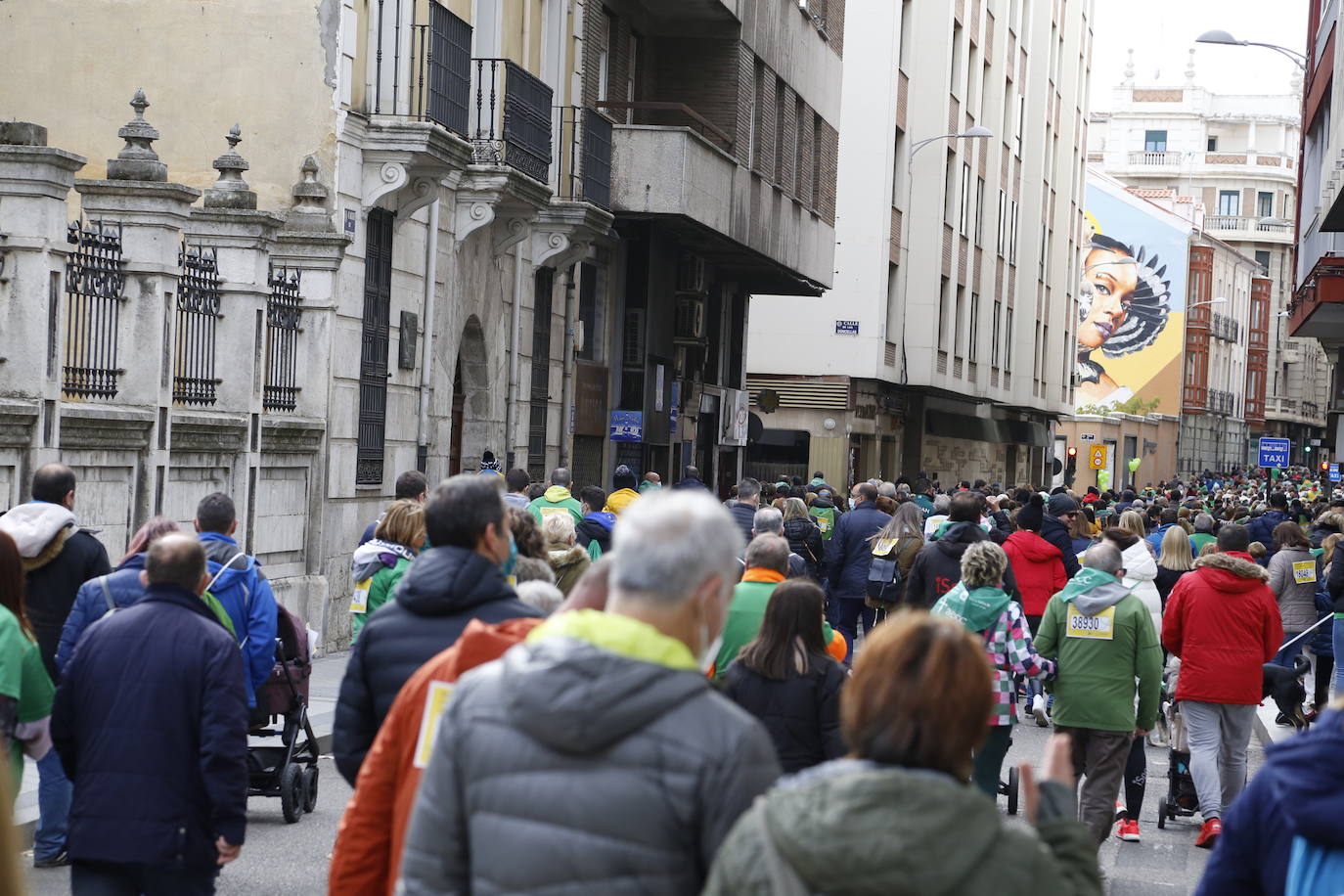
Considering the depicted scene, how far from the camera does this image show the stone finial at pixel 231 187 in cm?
1559

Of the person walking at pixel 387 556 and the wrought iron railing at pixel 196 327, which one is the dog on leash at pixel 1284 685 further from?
the wrought iron railing at pixel 196 327

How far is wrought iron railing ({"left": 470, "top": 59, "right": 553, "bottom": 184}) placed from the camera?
20.7 metres

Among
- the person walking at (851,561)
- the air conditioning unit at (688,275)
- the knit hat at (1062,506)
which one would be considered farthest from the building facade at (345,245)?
the knit hat at (1062,506)

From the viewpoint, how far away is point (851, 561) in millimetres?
17562

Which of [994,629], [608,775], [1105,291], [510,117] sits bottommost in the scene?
[994,629]

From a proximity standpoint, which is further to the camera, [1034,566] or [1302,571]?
[1302,571]

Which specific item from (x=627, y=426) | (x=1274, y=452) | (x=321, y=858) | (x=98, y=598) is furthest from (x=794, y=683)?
(x=1274, y=452)

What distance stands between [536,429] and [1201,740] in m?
14.3

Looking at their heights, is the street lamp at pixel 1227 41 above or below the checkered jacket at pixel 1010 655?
above

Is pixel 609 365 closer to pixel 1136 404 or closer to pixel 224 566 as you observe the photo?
pixel 224 566

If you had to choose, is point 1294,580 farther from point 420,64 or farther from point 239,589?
point 239,589

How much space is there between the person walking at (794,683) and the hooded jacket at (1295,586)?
10203 millimetres

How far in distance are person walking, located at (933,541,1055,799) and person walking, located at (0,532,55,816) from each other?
4.60 metres

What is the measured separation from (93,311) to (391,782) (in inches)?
393
